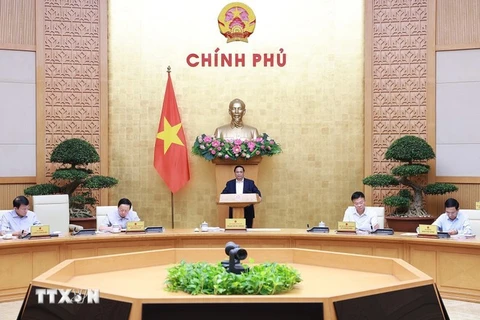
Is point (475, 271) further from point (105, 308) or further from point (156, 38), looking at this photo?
point (156, 38)

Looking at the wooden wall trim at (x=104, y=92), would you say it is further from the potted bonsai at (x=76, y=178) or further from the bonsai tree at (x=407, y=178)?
the bonsai tree at (x=407, y=178)

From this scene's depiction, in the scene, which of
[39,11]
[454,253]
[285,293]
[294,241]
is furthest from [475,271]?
[39,11]

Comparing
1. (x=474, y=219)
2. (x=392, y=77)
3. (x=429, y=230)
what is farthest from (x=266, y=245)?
(x=392, y=77)

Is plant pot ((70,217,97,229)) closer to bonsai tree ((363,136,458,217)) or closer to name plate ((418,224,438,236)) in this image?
bonsai tree ((363,136,458,217))

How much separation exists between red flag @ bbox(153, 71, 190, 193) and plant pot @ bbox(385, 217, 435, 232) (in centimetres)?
287

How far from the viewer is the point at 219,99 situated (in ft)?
30.0

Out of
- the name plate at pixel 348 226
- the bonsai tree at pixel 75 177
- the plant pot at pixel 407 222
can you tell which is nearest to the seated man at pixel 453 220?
the name plate at pixel 348 226

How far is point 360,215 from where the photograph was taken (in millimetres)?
6949

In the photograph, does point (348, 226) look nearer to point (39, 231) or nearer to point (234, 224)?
point (234, 224)

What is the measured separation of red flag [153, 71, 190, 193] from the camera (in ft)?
28.1

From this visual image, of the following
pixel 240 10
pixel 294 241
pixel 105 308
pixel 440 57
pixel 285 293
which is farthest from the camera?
pixel 240 10

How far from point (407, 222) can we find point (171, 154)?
3291 millimetres

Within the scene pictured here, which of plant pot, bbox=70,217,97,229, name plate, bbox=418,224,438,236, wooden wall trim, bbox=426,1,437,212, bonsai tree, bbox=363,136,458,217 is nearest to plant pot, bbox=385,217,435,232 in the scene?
bonsai tree, bbox=363,136,458,217

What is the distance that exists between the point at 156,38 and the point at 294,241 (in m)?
4.12
